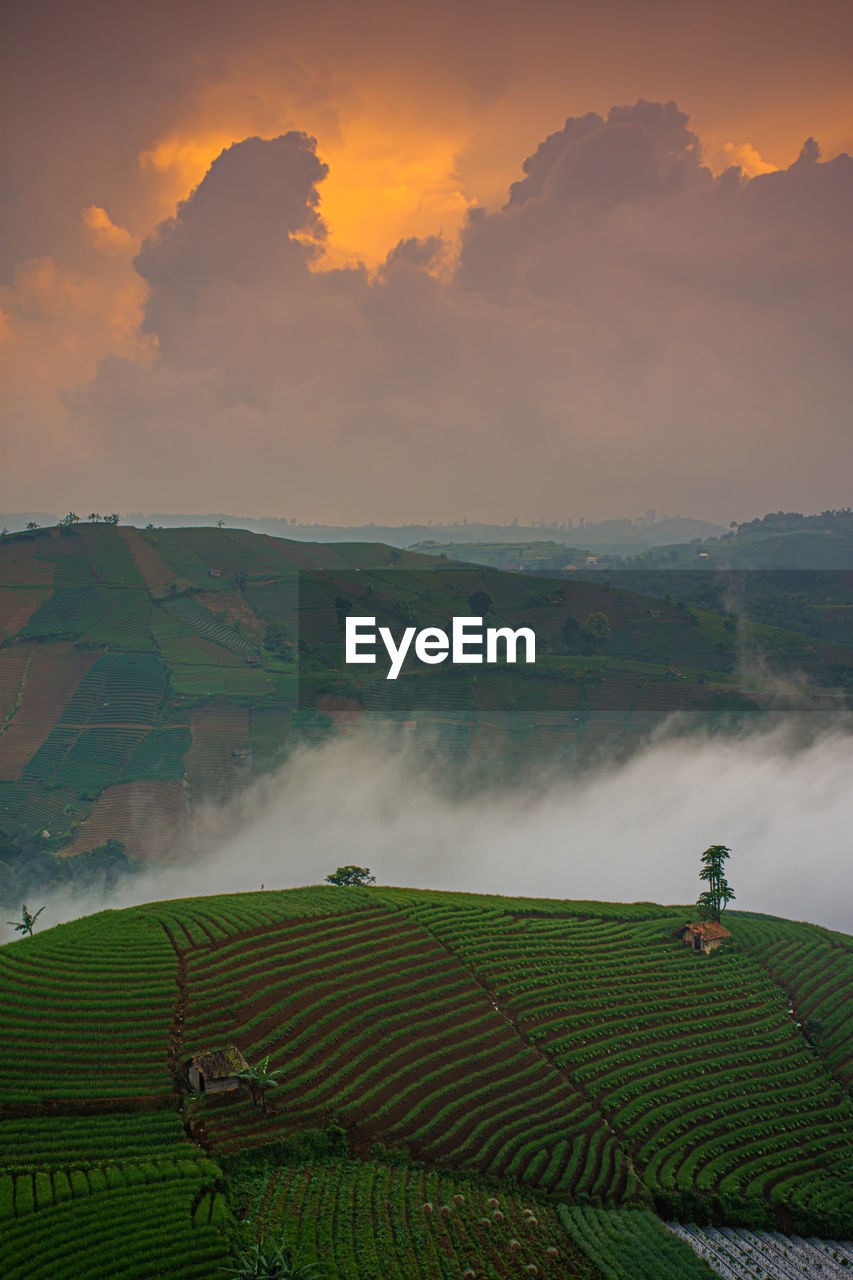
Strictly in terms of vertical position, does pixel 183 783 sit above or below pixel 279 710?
below

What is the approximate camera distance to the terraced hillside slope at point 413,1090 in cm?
2628

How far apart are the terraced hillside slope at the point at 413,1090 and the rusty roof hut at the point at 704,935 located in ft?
4.35

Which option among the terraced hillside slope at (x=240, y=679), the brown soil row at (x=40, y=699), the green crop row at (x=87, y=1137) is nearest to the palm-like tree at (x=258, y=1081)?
the green crop row at (x=87, y=1137)

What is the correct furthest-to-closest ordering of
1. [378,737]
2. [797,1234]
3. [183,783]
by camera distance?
[378,737] → [183,783] → [797,1234]

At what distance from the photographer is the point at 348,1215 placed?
2641 cm

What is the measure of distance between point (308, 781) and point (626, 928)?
66.0 m

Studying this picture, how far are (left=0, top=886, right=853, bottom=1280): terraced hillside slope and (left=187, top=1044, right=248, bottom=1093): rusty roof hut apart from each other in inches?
15.5

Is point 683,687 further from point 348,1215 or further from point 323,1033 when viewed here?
point 348,1215

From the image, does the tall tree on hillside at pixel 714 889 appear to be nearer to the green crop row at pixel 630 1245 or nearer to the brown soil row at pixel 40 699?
the green crop row at pixel 630 1245

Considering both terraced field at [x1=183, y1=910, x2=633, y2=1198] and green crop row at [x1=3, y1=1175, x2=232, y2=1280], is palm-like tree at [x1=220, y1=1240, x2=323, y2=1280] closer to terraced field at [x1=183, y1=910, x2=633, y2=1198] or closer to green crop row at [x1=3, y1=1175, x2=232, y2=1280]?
green crop row at [x1=3, y1=1175, x2=232, y2=1280]

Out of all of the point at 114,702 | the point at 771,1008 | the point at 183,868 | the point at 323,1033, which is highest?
the point at 114,702

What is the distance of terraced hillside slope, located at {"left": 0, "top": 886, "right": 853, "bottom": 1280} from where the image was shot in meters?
26.3

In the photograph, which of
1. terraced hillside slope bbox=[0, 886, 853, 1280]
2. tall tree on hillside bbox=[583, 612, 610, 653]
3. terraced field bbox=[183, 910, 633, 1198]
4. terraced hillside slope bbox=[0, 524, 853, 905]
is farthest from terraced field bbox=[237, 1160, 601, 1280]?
tall tree on hillside bbox=[583, 612, 610, 653]

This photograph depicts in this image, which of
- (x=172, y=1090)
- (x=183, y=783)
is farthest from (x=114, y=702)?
(x=172, y=1090)
